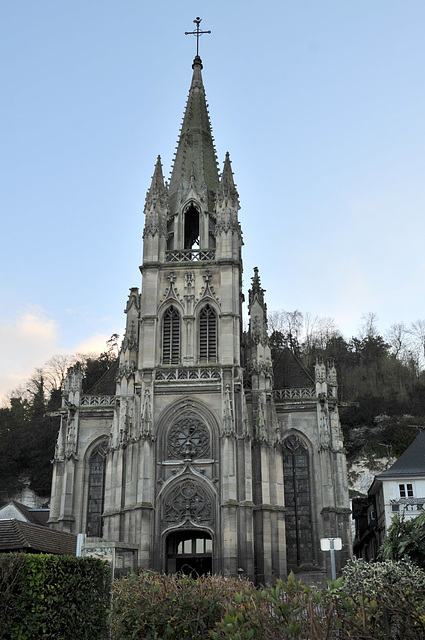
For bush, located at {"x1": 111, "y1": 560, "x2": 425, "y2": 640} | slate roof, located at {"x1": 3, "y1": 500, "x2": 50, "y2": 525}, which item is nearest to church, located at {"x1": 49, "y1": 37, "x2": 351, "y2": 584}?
slate roof, located at {"x1": 3, "y1": 500, "x2": 50, "y2": 525}

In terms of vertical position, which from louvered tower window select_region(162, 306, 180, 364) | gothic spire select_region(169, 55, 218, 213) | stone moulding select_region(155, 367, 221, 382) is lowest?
stone moulding select_region(155, 367, 221, 382)

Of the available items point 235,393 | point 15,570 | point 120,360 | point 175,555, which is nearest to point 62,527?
point 175,555

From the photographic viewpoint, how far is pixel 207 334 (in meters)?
39.5

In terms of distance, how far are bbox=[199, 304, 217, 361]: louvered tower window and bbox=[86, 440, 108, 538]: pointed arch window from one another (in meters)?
8.40

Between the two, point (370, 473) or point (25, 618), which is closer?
point (25, 618)

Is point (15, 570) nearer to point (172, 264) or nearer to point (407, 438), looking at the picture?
point (172, 264)

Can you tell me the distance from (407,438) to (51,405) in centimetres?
3710

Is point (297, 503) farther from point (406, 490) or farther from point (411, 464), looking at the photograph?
point (411, 464)

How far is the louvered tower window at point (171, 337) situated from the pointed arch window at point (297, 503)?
8411 mm

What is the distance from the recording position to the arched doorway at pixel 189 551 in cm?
3566

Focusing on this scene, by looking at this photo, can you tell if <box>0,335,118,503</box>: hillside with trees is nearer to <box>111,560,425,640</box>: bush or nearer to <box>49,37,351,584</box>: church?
<box>49,37,351,584</box>: church

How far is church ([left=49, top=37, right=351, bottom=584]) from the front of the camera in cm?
3488

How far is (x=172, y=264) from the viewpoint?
135 feet

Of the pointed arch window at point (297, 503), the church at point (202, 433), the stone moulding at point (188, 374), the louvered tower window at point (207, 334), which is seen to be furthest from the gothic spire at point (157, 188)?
the pointed arch window at point (297, 503)
